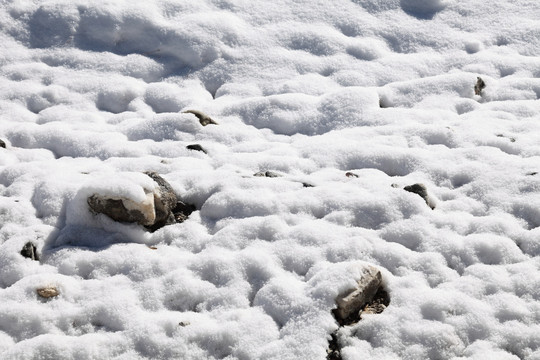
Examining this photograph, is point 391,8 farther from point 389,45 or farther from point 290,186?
point 290,186

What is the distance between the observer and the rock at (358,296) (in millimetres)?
3594

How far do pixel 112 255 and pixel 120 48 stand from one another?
3.74m

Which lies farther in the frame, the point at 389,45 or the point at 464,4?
the point at 464,4

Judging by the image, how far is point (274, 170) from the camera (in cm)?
508

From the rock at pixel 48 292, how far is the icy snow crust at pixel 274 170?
43 millimetres

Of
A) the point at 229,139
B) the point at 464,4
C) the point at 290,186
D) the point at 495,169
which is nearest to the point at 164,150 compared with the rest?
the point at 229,139

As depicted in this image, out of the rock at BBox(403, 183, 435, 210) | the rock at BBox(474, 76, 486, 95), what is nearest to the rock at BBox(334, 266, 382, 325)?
the rock at BBox(403, 183, 435, 210)

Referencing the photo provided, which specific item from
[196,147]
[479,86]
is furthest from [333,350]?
[479,86]

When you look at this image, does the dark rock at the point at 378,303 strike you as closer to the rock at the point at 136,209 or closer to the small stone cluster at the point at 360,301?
the small stone cluster at the point at 360,301

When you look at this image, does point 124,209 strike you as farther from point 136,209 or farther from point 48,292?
point 48,292

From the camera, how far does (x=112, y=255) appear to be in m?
4.07

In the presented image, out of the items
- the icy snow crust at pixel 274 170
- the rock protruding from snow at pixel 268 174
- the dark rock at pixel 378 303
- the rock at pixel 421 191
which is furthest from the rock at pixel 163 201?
the rock at pixel 421 191

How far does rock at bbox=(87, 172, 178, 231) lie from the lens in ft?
13.9

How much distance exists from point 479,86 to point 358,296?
367cm
